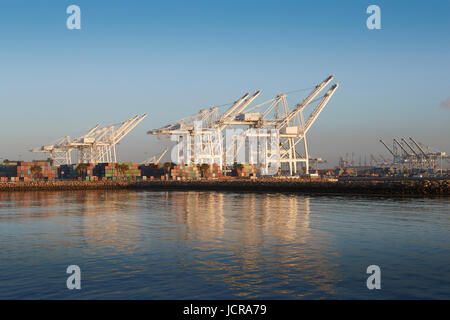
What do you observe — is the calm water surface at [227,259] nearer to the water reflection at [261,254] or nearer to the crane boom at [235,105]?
the water reflection at [261,254]

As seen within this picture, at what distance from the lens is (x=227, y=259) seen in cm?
1688

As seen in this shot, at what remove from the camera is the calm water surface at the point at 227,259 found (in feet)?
40.9

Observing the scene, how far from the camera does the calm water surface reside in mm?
12477

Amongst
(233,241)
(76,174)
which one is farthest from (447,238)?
(76,174)

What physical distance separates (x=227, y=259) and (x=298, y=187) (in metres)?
65.5

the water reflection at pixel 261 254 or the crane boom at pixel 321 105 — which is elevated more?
the crane boom at pixel 321 105

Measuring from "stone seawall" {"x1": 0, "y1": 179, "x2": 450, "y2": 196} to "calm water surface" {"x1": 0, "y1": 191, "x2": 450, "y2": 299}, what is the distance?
117 feet

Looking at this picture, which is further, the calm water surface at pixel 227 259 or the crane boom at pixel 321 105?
the crane boom at pixel 321 105

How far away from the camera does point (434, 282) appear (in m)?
13.3

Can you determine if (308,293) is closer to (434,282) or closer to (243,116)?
(434,282)

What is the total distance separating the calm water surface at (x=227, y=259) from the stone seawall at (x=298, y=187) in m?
35.6

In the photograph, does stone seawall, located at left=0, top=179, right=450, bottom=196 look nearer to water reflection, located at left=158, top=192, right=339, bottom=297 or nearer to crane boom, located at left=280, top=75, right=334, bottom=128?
crane boom, located at left=280, top=75, right=334, bottom=128

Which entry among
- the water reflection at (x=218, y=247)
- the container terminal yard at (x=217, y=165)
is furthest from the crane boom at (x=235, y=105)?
the water reflection at (x=218, y=247)

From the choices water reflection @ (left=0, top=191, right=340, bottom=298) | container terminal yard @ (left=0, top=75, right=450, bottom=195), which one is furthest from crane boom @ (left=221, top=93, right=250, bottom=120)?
water reflection @ (left=0, top=191, right=340, bottom=298)
